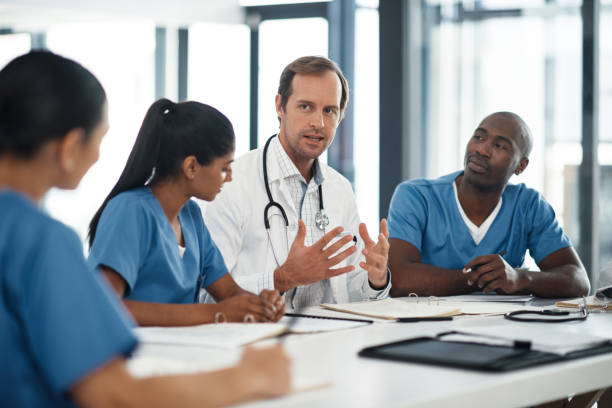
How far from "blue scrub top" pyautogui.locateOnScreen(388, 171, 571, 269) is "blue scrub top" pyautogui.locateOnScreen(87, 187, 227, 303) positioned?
97 cm

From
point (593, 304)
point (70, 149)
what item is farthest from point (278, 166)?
point (70, 149)

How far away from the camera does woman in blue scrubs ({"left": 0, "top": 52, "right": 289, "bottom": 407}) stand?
0.79 metres

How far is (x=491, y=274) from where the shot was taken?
222 cm

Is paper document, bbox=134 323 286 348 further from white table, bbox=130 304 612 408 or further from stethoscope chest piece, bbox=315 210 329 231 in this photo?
stethoscope chest piece, bbox=315 210 329 231

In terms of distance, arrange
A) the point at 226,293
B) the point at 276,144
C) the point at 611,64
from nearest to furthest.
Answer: the point at 226,293
the point at 276,144
the point at 611,64

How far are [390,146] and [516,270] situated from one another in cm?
223

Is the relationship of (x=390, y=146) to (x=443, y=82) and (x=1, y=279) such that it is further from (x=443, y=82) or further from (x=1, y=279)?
(x=1, y=279)

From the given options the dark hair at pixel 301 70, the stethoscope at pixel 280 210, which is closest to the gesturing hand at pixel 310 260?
the stethoscope at pixel 280 210

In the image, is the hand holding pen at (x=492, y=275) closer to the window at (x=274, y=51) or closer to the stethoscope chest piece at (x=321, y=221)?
the stethoscope chest piece at (x=321, y=221)

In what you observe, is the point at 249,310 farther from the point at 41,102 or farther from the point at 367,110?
the point at 367,110

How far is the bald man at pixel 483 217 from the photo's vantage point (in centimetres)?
257

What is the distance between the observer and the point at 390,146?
4461 millimetres

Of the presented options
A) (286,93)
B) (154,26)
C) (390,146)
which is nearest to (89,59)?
(154,26)

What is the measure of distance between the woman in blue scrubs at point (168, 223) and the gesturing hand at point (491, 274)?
31.3 inches
